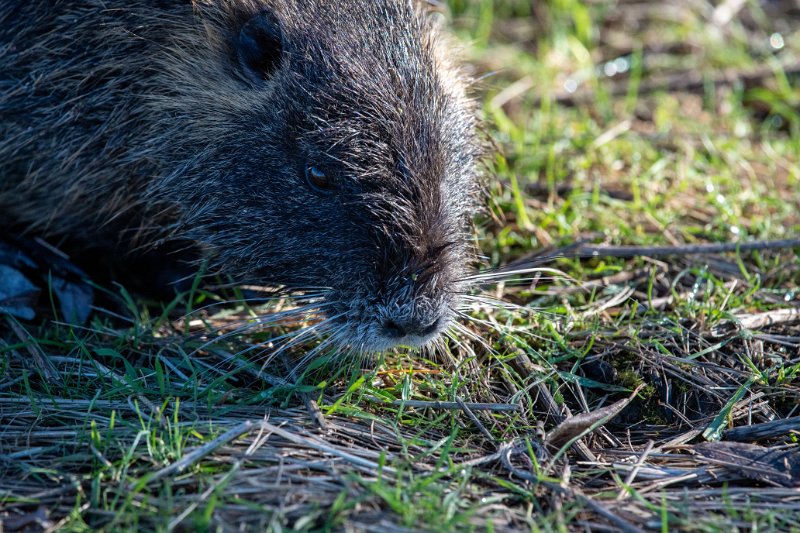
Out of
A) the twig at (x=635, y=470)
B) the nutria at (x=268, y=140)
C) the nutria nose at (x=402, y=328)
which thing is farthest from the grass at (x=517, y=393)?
the nutria at (x=268, y=140)

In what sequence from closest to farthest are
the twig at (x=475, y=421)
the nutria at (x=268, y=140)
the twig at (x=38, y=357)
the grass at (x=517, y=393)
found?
the grass at (x=517, y=393), the twig at (x=475, y=421), the nutria at (x=268, y=140), the twig at (x=38, y=357)

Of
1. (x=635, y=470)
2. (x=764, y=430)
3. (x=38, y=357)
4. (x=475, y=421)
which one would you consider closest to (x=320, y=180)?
(x=475, y=421)

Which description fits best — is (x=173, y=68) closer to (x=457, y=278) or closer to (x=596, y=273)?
(x=457, y=278)

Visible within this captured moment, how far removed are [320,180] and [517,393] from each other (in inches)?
43.3

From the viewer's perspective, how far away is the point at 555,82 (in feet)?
19.7

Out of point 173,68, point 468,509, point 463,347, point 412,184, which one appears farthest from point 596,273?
point 173,68

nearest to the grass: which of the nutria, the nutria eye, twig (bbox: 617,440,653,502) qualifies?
twig (bbox: 617,440,653,502)

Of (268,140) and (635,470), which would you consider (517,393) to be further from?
(268,140)

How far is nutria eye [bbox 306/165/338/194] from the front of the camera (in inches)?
129

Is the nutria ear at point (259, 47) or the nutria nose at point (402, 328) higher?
Result: the nutria ear at point (259, 47)

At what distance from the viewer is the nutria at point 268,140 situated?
322 cm

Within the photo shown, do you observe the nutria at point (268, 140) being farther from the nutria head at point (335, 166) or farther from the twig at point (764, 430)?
the twig at point (764, 430)

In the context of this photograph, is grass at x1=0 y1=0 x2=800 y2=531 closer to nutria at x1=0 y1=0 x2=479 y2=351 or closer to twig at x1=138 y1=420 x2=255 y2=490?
twig at x1=138 y1=420 x2=255 y2=490

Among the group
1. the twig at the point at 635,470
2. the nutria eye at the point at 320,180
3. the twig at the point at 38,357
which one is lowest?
the twig at the point at 635,470
